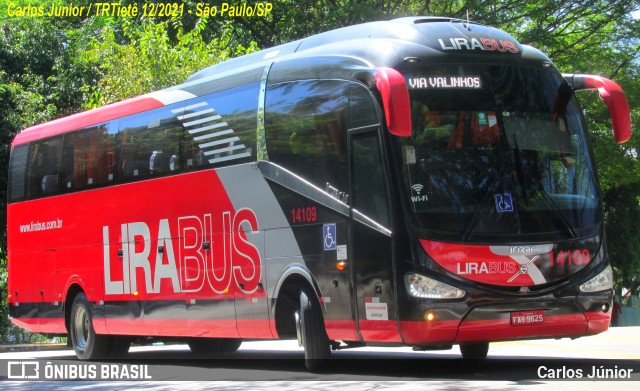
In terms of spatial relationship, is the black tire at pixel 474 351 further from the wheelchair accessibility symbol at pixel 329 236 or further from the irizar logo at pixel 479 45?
the irizar logo at pixel 479 45

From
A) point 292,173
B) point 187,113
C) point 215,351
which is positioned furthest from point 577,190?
point 215,351

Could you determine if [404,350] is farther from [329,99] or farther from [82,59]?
[82,59]

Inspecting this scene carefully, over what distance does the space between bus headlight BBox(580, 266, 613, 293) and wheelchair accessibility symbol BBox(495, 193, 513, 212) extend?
117 cm

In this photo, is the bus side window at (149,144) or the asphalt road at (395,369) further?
the bus side window at (149,144)

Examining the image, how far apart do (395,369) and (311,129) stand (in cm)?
305

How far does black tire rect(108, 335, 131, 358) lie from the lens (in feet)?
59.4

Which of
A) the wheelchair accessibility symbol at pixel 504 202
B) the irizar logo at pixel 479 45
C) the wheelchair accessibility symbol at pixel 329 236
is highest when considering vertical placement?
the irizar logo at pixel 479 45

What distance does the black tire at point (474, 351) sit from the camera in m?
13.7

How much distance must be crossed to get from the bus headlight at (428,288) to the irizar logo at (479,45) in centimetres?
256

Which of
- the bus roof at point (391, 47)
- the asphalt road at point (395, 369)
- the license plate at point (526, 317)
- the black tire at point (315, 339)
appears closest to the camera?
the asphalt road at point (395, 369)

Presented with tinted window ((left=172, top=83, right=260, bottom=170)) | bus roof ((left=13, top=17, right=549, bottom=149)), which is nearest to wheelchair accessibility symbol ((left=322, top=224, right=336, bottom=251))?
bus roof ((left=13, top=17, right=549, bottom=149))

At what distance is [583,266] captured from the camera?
11617mm

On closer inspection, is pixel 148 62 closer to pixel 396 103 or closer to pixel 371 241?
pixel 371 241

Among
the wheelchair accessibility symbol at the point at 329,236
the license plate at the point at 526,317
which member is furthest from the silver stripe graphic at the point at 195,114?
the license plate at the point at 526,317
